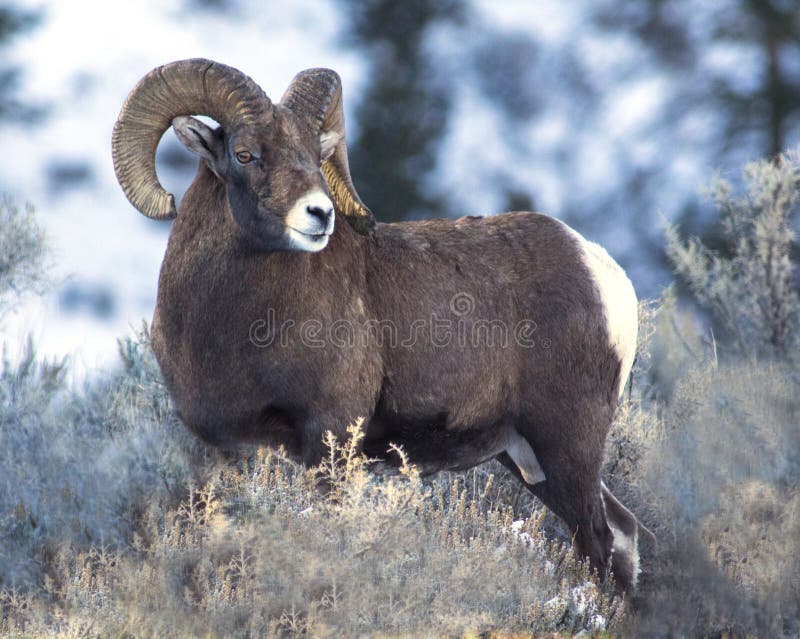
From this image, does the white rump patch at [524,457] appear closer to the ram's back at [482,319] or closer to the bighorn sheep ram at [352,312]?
the bighorn sheep ram at [352,312]

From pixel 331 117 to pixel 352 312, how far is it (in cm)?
121

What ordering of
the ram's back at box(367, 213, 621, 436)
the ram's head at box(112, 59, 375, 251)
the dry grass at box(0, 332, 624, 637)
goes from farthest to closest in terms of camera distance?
the ram's back at box(367, 213, 621, 436) → the ram's head at box(112, 59, 375, 251) → the dry grass at box(0, 332, 624, 637)

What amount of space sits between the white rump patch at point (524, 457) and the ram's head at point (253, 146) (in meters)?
1.49

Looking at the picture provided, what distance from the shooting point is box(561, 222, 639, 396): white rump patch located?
6664mm

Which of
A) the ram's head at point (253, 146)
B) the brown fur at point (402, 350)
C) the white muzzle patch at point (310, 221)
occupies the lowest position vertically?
the brown fur at point (402, 350)

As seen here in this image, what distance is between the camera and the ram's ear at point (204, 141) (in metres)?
5.87

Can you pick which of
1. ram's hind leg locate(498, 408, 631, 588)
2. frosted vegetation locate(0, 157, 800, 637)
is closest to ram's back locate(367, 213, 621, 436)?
ram's hind leg locate(498, 408, 631, 588)

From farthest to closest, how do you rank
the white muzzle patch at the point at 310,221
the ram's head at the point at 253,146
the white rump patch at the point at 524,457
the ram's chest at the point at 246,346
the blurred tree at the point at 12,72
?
the blurred tree at the point at 12,72 → the white rump patch at the point at 524,457 → the ram's chest at the point at 246,346 → the ram's head at the point at 253,146 → the white muzzle patch at the point at 310,221

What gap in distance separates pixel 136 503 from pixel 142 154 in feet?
7.15

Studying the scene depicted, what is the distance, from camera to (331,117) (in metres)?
6.47

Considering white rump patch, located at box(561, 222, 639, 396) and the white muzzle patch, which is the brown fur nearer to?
white rump patch, located at box(561, 222, 639, 396)

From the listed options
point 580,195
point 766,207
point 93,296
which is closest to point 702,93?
point 580,195

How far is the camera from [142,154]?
6219 millimetres

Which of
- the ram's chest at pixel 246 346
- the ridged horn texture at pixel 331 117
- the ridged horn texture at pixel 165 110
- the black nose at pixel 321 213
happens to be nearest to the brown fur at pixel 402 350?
the ram's chest at pixel 246 346
